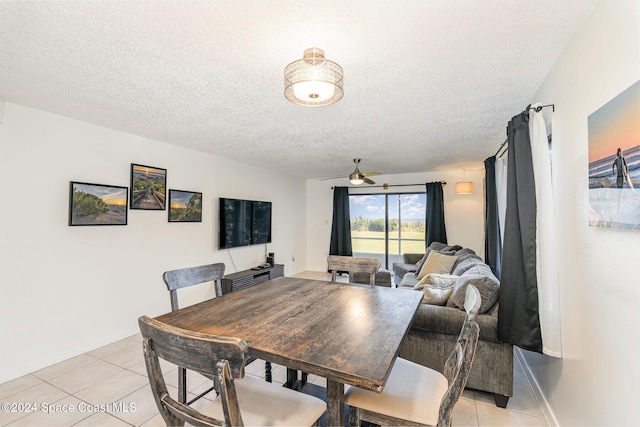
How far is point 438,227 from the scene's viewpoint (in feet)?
19.8

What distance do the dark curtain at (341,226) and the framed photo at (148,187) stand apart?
4.02 m

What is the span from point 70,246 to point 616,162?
4.19m

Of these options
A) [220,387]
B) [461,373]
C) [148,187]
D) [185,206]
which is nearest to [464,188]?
[185,206]

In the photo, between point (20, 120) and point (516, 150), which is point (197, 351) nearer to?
point (516, 150)

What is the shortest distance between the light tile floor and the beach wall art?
61.3 inches

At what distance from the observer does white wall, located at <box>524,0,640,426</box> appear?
113 centimetres

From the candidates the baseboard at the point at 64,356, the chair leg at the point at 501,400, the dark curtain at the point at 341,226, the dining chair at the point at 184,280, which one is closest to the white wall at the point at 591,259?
the chair leg at the point at 501,400

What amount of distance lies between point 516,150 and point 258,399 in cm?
237

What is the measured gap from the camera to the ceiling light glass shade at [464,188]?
5.55m

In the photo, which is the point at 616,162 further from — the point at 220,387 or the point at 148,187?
the point at 148,187

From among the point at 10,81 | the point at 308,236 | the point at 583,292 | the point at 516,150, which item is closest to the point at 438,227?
the point at 308,236

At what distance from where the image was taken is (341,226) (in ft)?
22.7

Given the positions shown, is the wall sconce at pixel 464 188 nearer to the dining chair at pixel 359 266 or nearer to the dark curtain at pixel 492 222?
the dark curtain at pixel 492 222

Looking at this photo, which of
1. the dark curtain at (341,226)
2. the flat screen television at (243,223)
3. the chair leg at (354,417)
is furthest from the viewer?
the dark curtain at (341,226)
